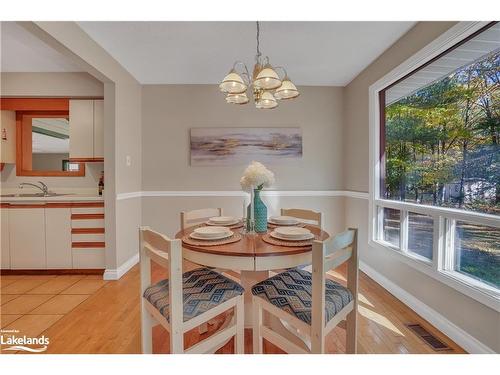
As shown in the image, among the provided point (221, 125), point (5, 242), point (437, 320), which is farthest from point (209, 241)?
point (5, 242)

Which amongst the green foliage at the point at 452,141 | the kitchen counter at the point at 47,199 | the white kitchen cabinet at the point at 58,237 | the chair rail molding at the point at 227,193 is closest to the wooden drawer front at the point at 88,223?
the white kitchen cabinet at the point at 58,237

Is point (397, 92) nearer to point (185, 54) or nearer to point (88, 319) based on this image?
point (185, 54)

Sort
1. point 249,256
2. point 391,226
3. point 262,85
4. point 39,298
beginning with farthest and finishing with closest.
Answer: point 391,226 < point 39,298 < point 262,85 < point 249,256

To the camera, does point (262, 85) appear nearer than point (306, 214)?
Yes

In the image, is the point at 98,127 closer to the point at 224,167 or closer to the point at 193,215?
the point at 224,167

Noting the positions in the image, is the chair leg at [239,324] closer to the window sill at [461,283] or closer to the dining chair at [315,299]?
the dining chair at [315,299]

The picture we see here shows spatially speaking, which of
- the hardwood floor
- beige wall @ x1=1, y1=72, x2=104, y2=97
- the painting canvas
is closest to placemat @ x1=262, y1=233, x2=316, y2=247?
the hardwood floor

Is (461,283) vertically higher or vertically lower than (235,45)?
lower

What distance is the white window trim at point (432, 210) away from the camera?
151cm

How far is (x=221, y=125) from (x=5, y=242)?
279 centimetres

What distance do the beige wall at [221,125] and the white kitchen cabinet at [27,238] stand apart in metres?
1.18

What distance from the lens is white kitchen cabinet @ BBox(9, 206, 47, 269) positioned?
2.68m

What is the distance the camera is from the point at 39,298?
2.24 m

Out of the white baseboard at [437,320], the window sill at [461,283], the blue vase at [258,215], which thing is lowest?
the white baseboard at [437,320]
